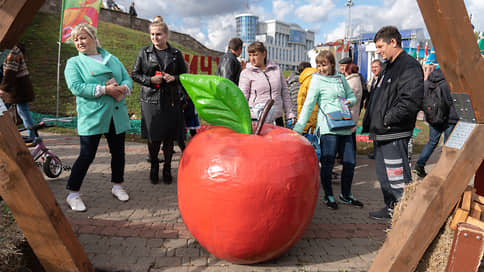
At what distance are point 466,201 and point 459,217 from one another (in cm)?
14

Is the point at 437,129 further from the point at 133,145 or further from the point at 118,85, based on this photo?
the point at 133,145

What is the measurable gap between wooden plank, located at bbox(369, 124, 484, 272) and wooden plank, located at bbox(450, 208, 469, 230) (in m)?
0.04

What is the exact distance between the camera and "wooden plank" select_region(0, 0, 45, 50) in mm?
1979

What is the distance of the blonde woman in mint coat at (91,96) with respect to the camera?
3.66 m

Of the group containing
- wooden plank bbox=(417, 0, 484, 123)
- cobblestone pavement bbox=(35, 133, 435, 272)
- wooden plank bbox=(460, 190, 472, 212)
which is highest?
wooden plank bbox=(417, 0, 484, 123)

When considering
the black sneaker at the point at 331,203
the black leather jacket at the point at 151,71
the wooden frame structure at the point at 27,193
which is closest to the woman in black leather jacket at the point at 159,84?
the black leather jacket at the point at 151,71

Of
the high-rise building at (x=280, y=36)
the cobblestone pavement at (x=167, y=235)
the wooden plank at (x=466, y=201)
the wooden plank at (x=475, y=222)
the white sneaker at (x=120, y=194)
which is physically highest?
the high-rise building at (x=280, y=36)

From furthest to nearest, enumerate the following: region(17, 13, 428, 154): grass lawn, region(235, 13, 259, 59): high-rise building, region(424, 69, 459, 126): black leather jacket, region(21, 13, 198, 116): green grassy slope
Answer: region(235, 13, 259, 59): high-rise building
region(21, 13, 198, 116): green grassy slope
region(17, 13, 428, 154): grass lawn
region(424, 69, 459, 126): black leather jacket

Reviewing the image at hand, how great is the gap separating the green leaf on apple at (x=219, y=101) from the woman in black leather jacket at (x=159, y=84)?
1790 mm

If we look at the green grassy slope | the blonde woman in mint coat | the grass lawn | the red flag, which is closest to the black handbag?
the blonde woman in mint coat

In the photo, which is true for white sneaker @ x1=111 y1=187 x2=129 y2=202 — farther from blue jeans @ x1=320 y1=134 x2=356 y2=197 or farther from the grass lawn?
the grass lawn

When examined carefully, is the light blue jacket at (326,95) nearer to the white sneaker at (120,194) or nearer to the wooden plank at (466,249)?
the wooden plank at (466,249)

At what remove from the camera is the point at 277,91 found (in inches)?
179

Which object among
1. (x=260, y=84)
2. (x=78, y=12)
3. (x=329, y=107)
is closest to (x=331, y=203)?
(x=329, y=107)
